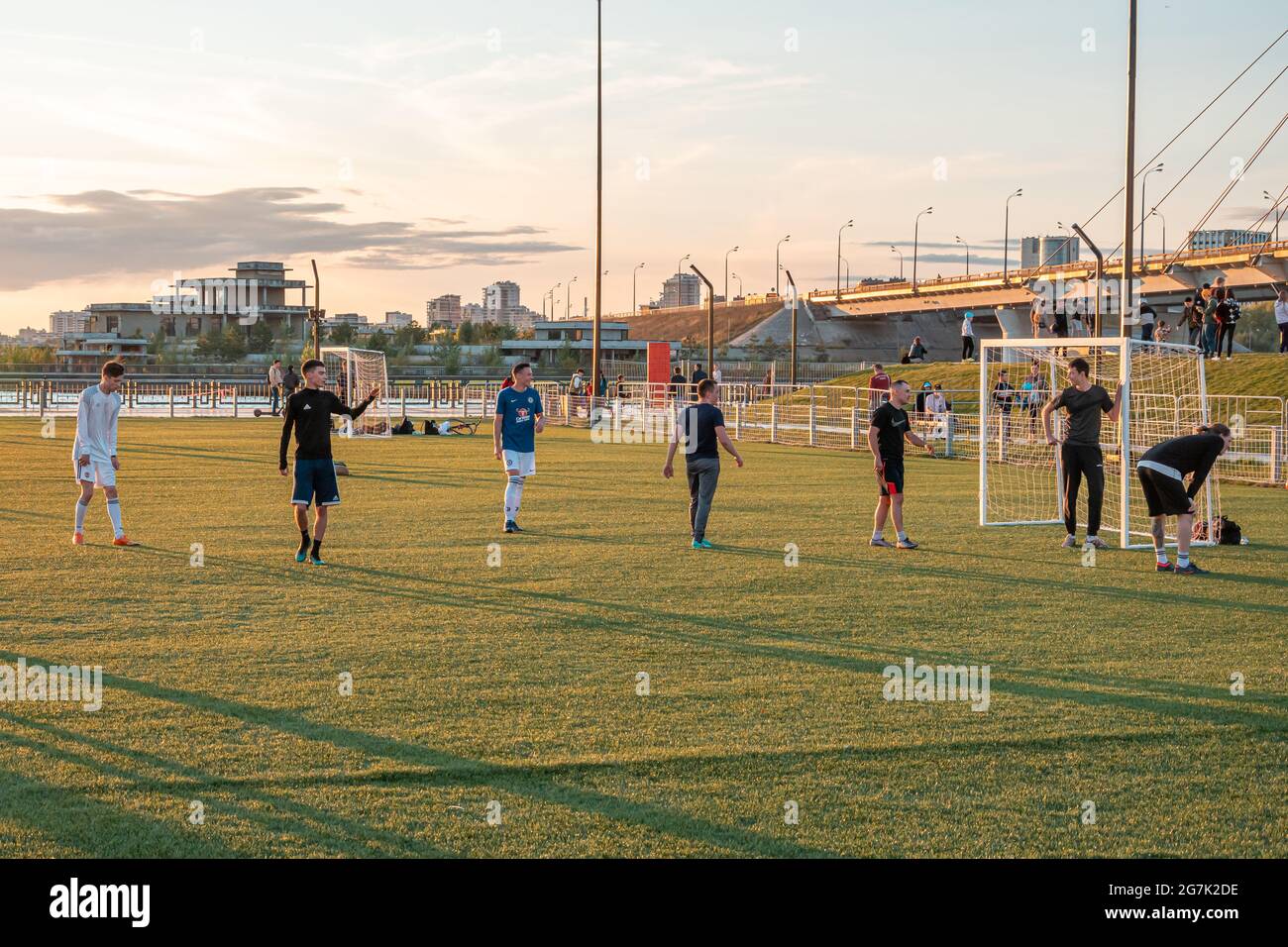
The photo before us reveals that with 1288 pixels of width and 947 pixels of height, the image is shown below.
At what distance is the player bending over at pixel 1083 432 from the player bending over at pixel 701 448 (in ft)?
11.6

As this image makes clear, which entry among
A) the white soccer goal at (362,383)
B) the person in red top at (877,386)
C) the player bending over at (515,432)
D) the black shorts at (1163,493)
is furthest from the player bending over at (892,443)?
the white soccer goal at (362,383)

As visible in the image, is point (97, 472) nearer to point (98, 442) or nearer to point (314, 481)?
point (98, 442)

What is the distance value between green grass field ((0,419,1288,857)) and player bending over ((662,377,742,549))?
59 cm

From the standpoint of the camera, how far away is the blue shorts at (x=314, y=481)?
42.9 feet

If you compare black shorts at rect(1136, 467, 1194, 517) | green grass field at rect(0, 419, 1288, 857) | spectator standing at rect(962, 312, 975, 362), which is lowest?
green grass field at rect(0, 419, 1288, 857)

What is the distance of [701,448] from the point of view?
14859 millimetres

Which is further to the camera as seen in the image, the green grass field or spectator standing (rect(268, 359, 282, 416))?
spectator standing (rect(268, 359, 282, 416))

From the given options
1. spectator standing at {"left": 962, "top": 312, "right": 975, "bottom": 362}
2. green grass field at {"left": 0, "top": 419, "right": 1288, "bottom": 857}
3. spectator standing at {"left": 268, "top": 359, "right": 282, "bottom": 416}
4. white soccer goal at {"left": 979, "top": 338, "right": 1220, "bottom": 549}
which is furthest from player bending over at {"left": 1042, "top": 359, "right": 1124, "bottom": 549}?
spectator standing at {"left": 268, "top": 359, "right": 282, "bottom": 416}

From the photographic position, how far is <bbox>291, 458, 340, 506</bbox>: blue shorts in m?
13.1

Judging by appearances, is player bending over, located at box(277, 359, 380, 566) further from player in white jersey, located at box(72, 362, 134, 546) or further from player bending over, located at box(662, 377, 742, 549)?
player bending over, located at box(662, 377, 742, 549)

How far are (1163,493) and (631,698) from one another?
6927 millimetres

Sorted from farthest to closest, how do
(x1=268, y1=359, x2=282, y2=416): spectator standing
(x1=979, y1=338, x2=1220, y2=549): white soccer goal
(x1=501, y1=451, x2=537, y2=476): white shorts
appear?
(x1=268, y1=359, x2=282, y2=416): spectator standing → (x1=501, y1=451, x2=537, y2=476): white shorts → (x1=979, y1=338, x2=1220, y2=549): white soccer goal

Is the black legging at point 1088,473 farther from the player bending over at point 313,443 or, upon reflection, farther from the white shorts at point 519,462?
the player bending over at point 313,443

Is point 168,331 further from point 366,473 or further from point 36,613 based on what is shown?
point 36,613
